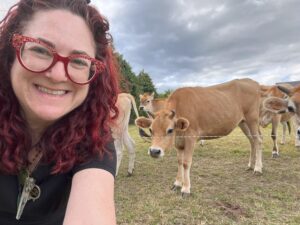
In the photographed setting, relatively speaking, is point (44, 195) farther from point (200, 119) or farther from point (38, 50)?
point (200, 119)

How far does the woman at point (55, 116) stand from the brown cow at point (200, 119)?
3522 millimetres

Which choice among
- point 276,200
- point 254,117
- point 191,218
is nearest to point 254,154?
point 254,117

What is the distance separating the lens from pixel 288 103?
5871 mm

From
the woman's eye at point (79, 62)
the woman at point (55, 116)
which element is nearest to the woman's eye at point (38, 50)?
the woman at point (55, 116)

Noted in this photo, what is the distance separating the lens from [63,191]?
5.18 ft

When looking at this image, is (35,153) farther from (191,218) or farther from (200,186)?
(200,186)

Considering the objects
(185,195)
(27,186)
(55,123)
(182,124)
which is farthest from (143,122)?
(27,186)

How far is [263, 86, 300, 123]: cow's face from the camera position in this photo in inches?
225

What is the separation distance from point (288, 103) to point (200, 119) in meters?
1.68

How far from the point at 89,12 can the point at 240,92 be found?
607cm

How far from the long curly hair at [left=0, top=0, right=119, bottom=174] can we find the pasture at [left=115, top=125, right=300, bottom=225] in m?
2.58

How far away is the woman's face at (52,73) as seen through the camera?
132cm

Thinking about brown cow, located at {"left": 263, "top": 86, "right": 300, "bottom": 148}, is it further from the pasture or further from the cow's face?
the pasture

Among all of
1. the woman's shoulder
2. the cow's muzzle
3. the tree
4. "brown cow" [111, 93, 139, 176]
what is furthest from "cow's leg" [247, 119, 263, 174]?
the tree
